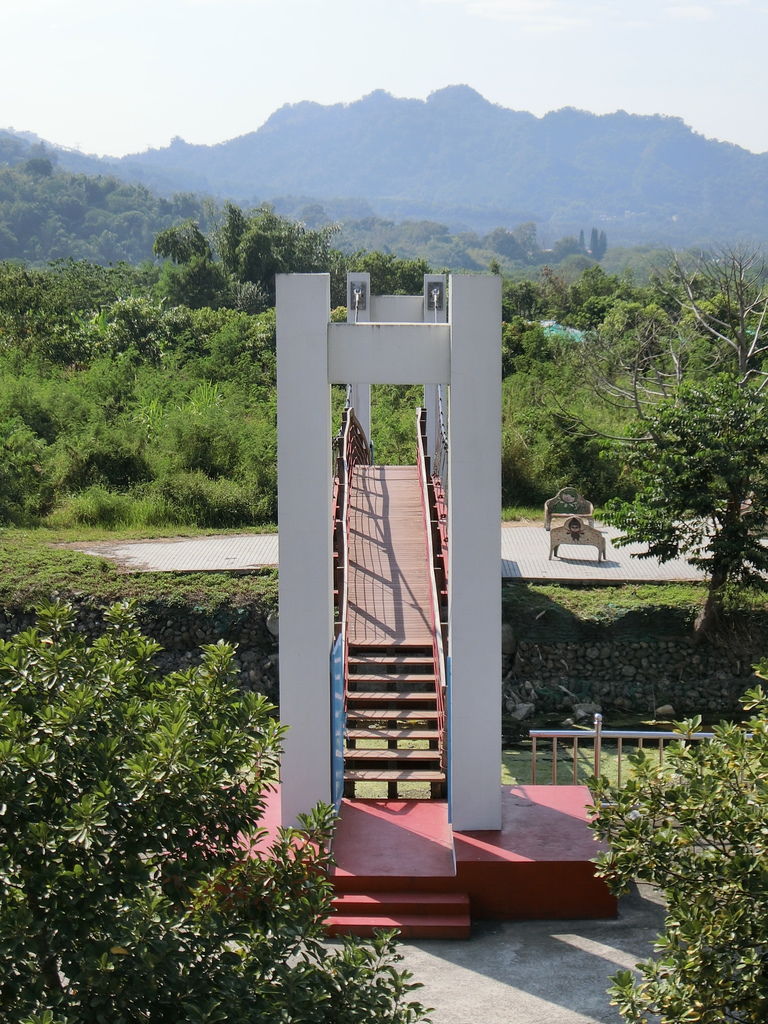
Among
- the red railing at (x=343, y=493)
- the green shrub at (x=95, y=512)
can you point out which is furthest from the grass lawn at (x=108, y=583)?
the green shrub at (x=95, y=512)

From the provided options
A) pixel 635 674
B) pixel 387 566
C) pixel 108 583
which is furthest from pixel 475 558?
pixel 108 583

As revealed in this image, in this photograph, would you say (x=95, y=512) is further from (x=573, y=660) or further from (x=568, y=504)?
(x=573, y=660)

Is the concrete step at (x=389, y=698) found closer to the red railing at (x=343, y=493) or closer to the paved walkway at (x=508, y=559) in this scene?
the red railing at (x=343, y=493)

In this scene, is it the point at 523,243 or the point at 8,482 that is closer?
the point at 8,482

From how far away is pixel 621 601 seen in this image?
1474 centimetres

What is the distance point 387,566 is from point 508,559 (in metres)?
4.67

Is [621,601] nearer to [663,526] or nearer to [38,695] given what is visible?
[663,526]

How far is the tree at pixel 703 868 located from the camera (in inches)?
162

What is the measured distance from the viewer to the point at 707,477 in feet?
43.9

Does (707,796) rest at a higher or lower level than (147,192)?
lower

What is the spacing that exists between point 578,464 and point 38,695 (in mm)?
17227

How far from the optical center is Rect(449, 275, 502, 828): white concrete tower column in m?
7.91

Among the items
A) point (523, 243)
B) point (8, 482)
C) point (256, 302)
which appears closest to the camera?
point (8, 482)

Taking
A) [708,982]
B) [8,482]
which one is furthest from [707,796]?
[8,482]
